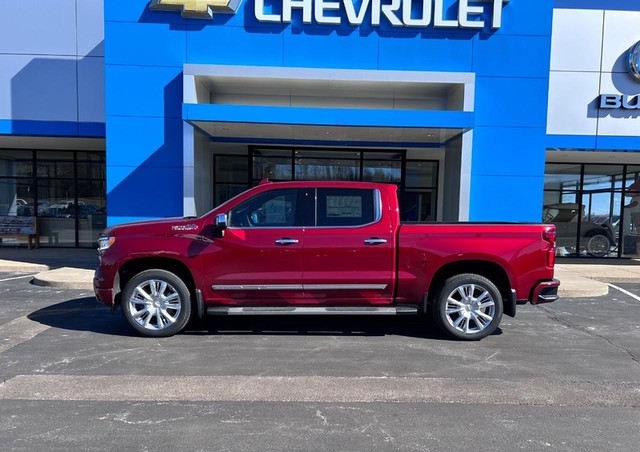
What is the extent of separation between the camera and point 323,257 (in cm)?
547

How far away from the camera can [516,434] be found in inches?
132

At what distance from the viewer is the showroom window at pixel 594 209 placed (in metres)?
15.1

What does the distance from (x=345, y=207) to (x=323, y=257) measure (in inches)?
28.3

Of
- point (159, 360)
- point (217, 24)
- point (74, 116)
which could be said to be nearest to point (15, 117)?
point (74, 116)

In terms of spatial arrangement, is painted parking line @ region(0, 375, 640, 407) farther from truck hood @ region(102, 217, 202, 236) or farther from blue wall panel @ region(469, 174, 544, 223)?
blue wall panel @ region(469, 174, 544, 223)

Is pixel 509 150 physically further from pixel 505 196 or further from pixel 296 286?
pixel 296 286

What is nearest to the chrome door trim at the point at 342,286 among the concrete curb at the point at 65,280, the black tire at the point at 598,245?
the concrete curb at the point at 65,280

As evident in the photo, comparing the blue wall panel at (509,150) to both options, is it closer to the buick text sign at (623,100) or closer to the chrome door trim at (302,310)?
the buick text sign at (623,100)

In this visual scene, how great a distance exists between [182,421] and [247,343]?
195 cm

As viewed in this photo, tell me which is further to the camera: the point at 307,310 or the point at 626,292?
the point at 626,292

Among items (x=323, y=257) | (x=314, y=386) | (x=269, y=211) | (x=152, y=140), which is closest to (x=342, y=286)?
(x=323, y=257)

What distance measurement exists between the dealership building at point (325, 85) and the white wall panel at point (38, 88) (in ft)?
0.13

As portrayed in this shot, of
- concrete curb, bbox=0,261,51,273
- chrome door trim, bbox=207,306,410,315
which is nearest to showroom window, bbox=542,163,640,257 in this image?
chrome door trim, bbox=207,306,410,315

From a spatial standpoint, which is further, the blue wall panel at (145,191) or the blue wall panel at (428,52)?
the blue wall panel at (428,52)
